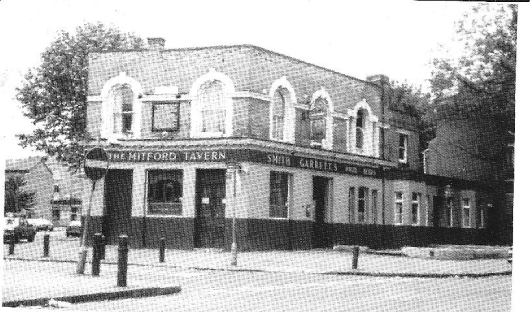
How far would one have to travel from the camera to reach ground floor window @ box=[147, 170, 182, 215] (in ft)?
74.6

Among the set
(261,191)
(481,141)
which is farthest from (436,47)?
(261,191)

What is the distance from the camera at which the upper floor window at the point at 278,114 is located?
23.5 meters

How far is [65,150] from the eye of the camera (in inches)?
899

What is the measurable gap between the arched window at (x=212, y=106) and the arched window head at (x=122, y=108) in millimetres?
2377

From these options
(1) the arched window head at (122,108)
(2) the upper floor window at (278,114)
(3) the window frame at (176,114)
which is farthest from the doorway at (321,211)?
(1) the arched window head at (122,108)

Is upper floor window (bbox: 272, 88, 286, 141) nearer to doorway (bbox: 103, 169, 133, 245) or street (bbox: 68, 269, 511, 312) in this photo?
doorway (bbox: 103, 169, 133, 245)

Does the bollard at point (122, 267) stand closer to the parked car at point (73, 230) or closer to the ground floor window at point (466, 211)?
the parked car at point (73, 230)

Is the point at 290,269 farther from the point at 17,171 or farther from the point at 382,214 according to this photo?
the point at 382,214

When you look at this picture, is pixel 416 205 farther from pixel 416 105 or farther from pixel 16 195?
pixel 16 195

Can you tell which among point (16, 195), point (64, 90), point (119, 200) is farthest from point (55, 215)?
point (64, 90)

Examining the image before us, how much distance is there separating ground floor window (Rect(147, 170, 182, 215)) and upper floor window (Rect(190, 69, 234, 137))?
Result: 59.6 inches

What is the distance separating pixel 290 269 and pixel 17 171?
21.8ft

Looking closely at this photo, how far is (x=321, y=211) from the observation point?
24750 millimetres

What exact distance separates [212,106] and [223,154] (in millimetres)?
1589
